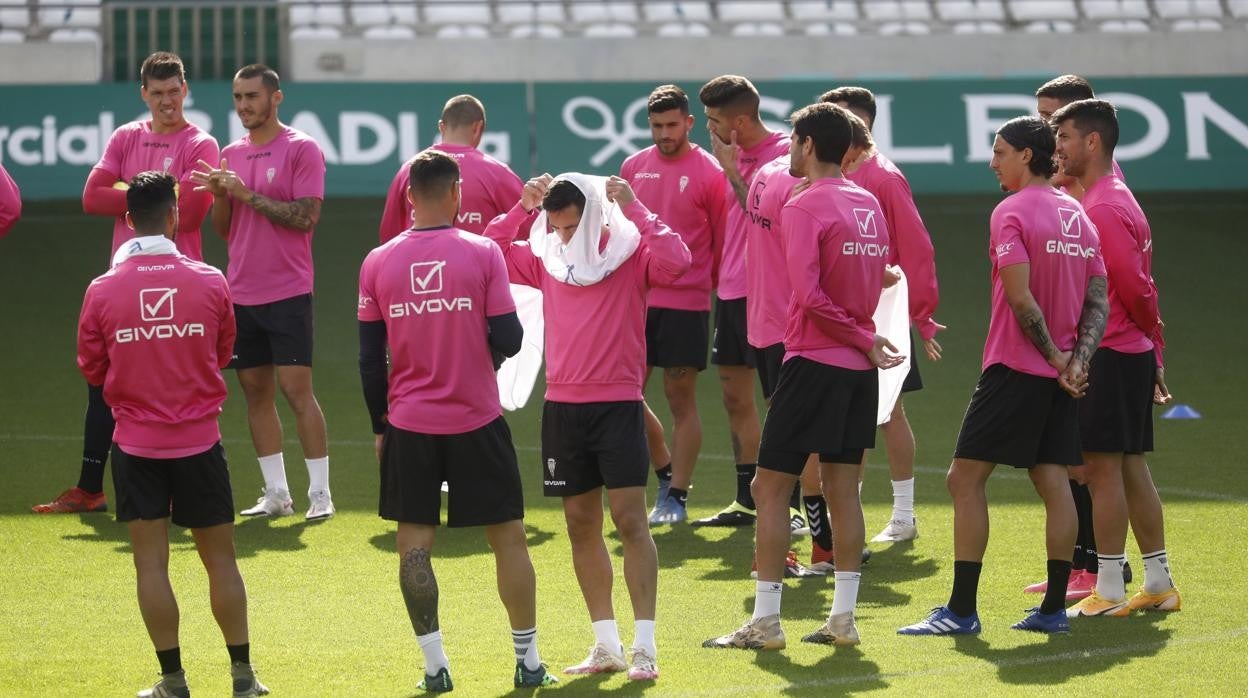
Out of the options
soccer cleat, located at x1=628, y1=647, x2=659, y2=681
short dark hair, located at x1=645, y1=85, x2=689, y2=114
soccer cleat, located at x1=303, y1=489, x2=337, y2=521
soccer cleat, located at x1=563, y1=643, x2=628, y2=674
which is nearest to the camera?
soccer cleat, located at x1=628, y1=647, x2=659, y2=681

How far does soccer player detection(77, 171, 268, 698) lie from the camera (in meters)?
5.53

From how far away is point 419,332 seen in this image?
5.63 metres

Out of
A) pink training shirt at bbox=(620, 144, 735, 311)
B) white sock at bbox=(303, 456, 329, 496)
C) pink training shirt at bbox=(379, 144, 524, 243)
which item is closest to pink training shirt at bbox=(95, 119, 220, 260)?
pink training shirt at bbox=(379, 144, 524, 243)

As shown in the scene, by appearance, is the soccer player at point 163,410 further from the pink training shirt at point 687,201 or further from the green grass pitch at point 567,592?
the pink training shirt at point 687,201

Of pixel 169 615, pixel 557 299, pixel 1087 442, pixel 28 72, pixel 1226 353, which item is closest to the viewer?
pixel 169 615

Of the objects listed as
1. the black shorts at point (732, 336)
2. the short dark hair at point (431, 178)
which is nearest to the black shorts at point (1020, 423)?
the black shorts at point (732, 336)

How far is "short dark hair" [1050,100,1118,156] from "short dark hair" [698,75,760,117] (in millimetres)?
1612

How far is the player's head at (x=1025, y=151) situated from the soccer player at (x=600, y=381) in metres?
1.33

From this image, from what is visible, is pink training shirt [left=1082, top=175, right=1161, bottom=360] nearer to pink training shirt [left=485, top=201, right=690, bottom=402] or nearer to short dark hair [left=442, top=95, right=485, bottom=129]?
pink training shirt [left=485, top=201, right=690, bottom=402]

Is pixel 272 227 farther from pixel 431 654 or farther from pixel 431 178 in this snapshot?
pixel 431 654

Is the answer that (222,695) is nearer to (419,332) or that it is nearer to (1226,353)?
(419,332)

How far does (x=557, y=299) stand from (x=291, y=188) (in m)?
3.10

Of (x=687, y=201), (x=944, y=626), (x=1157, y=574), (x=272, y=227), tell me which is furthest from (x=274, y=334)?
(x=1157, y=574)

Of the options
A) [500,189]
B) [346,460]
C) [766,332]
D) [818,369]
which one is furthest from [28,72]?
[818,369]
